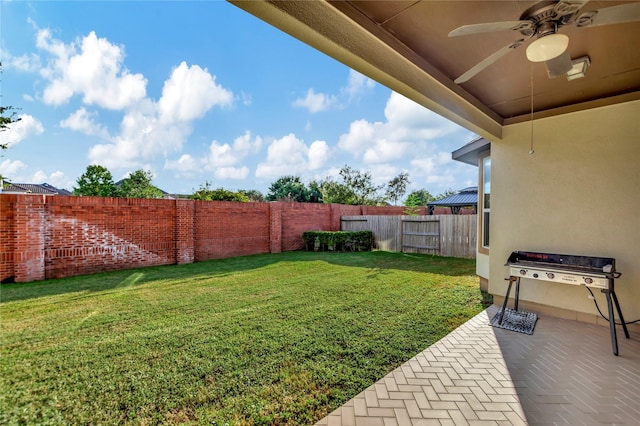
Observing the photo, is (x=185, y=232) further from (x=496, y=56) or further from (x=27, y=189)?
(x=27, y=189)

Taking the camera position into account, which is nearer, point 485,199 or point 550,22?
point 550,22

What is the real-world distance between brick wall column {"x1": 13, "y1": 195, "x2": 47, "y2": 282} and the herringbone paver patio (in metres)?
7.38

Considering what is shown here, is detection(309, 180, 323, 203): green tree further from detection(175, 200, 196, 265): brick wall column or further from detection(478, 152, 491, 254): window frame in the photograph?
detection(478, 152, 491, 254): window frame

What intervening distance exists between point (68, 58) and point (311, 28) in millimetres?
11021

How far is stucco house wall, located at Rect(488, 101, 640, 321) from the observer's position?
322 cm

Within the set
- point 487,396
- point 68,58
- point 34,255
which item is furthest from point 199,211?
point 487,396

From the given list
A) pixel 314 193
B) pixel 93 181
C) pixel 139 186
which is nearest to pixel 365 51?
pixel 93 181

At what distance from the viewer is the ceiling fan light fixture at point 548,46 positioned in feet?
5.82

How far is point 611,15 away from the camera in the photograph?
1582 mm

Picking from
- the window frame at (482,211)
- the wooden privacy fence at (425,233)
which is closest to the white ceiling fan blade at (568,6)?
the window frame at (482,211)

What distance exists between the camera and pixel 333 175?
77.4 ft

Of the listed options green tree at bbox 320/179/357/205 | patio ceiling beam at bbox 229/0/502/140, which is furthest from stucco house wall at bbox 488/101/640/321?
green tree at bbox 320/179/357/205

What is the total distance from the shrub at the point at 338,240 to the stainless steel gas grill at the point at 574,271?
24.4ft

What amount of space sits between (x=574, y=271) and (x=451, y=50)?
288 cm
